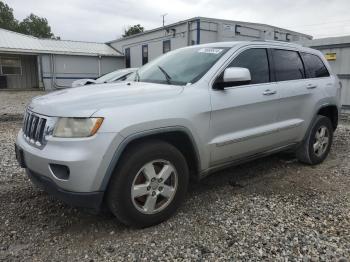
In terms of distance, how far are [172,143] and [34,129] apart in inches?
51.3

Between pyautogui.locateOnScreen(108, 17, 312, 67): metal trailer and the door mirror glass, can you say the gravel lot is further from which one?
pyautogui.locateOnScreen(108, 17, 312, 67): metal trailer

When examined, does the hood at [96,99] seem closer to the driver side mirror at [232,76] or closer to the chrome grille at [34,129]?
the chrome grille at [34,129]

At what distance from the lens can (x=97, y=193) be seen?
2750 millimetres

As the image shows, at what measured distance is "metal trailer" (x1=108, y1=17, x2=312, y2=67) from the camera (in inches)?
657

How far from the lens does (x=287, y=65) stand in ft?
14.9

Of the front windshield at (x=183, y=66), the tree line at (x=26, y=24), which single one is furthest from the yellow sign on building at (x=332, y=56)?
the tree line at (x=26, y=24)

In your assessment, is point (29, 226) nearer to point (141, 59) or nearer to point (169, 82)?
point (169, 82)

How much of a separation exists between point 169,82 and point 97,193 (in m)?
1.53

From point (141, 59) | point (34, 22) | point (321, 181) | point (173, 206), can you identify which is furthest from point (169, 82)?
point (34, 22)

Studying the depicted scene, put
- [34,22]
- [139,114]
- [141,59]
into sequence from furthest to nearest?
[34,22]
[141,59]
[139,114]

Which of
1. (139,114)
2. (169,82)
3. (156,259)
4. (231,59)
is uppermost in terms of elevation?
(231,59)

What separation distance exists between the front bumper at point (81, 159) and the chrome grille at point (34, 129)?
0.55 feet

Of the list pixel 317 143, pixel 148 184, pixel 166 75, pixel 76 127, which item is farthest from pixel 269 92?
pixel 76 127

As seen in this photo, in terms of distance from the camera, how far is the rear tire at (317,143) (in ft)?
16.3
